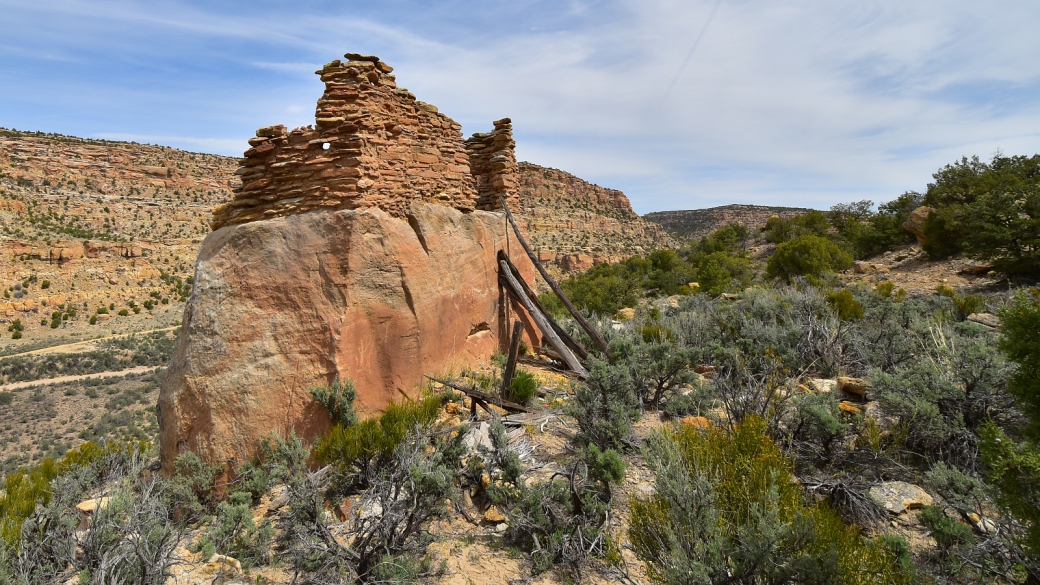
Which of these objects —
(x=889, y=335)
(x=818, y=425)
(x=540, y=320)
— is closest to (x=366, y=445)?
(x=540, y=320)

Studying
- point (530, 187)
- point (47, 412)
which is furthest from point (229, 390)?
point (530, 187)

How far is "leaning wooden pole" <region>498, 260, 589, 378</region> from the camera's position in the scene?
25.9ft

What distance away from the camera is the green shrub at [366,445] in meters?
4.43

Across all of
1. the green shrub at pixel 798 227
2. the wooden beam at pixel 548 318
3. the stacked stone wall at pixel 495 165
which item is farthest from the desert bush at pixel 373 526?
the green shrub at pixel 798 227

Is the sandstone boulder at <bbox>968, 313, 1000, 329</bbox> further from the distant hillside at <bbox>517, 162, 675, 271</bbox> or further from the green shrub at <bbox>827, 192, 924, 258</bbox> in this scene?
the distant hillside at <bbox>517, 162, 675, 271</bbox>

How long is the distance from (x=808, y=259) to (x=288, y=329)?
19.0 meters

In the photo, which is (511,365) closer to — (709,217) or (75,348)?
(75,348)

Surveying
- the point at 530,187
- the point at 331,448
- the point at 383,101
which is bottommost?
the point at 331,448

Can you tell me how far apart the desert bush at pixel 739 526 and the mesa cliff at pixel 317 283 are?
3.48 meters

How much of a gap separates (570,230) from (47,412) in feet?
150

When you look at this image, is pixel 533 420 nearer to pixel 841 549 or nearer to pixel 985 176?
pixel 841 549

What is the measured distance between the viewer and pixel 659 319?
1164 centimetres

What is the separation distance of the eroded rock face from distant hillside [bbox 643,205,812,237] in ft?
220

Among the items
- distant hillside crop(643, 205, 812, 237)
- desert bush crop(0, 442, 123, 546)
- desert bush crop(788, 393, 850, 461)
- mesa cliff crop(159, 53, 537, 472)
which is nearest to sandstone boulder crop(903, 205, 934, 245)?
desert bush crop(788, 393, 850, 461)
